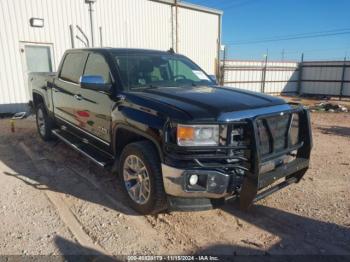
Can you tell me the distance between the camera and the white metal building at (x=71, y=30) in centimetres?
984

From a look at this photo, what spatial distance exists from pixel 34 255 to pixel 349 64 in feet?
66.4

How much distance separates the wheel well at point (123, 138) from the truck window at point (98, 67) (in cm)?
72

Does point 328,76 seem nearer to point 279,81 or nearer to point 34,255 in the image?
point 279,81

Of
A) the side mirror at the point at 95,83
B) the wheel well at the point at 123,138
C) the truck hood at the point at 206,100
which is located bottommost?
the wheel well at the point at 123,138

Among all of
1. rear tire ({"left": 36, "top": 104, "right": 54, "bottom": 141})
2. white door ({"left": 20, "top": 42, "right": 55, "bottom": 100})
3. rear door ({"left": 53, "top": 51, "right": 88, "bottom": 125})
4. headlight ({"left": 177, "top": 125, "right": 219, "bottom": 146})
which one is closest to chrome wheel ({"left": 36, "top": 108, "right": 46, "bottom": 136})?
rear tire ({"left": 36, "top": 104, "right": 54, "bottom": 141})

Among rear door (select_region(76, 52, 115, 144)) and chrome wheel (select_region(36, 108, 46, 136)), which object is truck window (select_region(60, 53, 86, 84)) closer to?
rear door (select_region(76, 52, 115, 144))

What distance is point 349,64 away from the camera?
711 inches

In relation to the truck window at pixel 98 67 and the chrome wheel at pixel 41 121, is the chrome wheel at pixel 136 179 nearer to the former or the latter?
the truck window at pixel 98 67

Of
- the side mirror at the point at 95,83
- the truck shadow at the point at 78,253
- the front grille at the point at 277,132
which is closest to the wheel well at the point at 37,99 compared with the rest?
the side mirror at the point at 95,83

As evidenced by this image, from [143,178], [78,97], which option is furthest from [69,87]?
[143,178]

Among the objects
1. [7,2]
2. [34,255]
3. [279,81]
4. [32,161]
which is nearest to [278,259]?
[34,255]

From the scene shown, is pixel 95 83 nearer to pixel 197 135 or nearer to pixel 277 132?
pixel 197 135

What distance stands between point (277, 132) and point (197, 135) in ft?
3.18

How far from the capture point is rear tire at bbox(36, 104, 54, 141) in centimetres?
625
